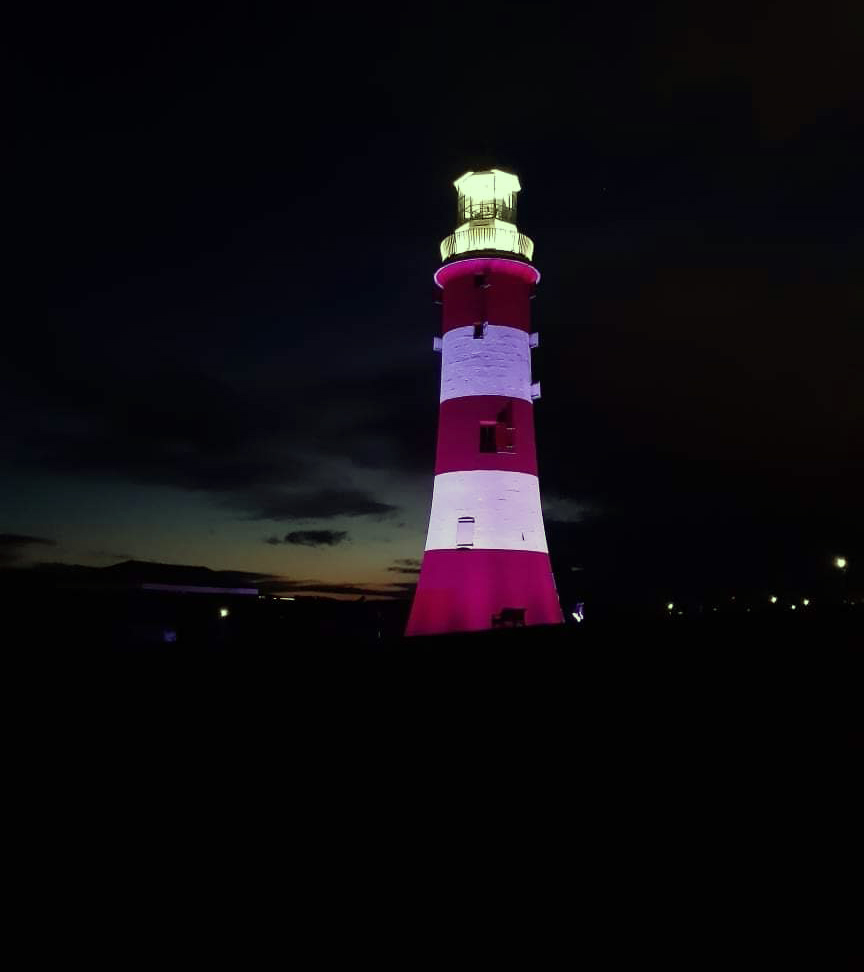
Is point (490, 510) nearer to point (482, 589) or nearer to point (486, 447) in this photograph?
point (486, 447)

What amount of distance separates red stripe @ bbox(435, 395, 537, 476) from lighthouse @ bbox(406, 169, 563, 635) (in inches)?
0.9

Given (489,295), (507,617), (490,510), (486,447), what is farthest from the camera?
(489,295)

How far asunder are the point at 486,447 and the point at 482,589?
124 inches

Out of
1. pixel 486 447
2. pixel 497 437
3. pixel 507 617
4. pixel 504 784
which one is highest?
pixel 497 437

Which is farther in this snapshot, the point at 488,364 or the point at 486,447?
the point at 488,364

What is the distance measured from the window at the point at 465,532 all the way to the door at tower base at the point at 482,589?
149mm

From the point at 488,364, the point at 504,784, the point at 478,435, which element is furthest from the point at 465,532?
the point at 504,784

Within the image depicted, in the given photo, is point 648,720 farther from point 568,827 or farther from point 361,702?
point 361,702

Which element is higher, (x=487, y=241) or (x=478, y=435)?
(x=487, y=241)

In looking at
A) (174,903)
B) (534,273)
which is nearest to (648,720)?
(174,903)

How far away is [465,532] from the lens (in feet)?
A: 62.3

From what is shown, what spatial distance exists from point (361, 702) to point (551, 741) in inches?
35.5

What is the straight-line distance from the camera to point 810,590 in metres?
65.6

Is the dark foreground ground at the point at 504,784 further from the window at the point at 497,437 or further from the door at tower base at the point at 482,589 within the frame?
the window at the point at 497,437
